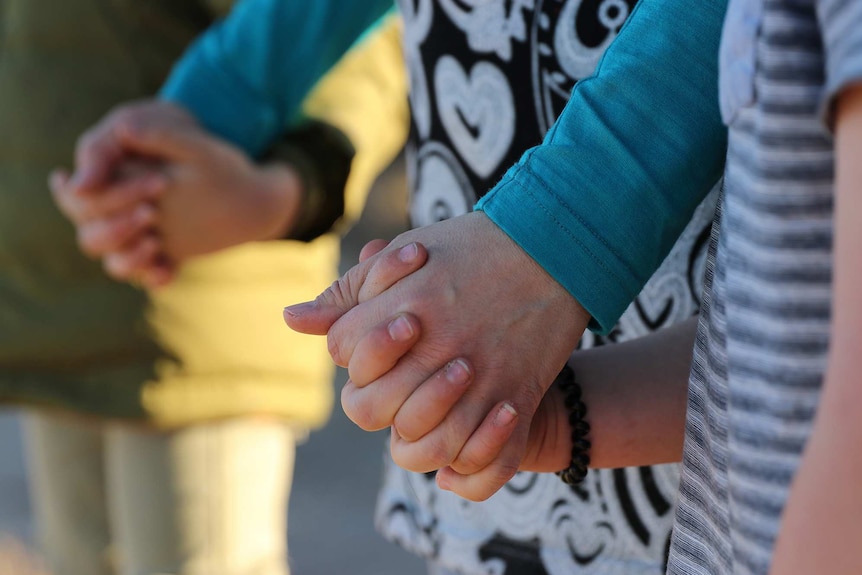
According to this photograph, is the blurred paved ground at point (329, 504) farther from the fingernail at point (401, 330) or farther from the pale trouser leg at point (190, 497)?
the fingernail at point (401, 330)

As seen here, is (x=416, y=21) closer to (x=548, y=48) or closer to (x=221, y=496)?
(x=548, y=48)

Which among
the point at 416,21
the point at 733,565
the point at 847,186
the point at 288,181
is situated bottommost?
the point at 288,181

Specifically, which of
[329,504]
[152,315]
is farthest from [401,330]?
[329,504]

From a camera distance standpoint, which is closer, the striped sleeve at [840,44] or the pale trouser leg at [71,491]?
the striped sleeve at [840,44]

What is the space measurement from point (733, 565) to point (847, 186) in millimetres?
222

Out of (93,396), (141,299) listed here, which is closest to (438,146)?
(141,299)

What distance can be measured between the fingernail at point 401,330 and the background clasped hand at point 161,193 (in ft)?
2.48

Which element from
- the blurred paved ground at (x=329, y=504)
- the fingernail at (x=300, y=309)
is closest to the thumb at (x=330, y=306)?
the fingernail at (x=300, y=309)

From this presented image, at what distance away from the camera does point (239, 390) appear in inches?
58.9

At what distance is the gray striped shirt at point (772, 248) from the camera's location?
46cm

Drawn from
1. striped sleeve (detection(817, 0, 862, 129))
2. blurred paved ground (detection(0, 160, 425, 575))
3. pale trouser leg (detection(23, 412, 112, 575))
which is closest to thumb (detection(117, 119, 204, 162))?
pale trouser leg (detection(23, 412, 112, 575))

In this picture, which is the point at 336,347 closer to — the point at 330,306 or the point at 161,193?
the point at 330,306

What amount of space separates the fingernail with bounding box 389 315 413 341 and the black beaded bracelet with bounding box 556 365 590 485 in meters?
0.18

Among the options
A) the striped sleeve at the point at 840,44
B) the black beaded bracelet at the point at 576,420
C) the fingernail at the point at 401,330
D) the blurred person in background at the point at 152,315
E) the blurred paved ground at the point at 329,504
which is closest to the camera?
the striped sleeve at the point at 840,44
